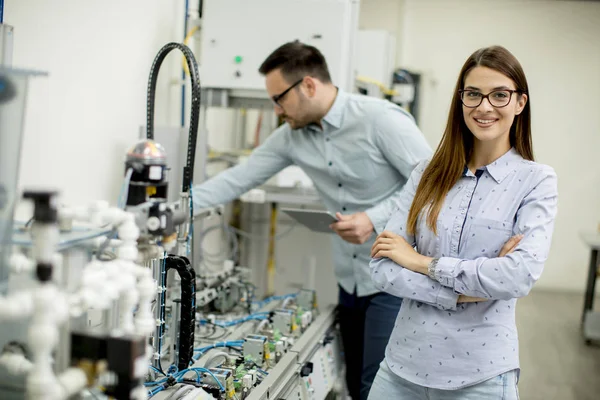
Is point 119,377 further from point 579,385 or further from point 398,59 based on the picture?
point 398,59

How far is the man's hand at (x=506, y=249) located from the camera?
4.74 feet

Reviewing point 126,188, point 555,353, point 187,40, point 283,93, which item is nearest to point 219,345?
point 283,93

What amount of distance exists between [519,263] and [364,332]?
1.08 m

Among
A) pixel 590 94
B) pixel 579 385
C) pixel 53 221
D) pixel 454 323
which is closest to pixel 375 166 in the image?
pixel 454 323

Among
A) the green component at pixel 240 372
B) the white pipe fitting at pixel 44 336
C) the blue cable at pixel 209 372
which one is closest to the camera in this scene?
the white pipe fitting at pixel 44 336

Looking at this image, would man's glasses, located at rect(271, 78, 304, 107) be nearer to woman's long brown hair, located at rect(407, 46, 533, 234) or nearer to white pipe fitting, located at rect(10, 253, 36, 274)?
woman's long brown hair, located at rect(407, 46, 533, 234)

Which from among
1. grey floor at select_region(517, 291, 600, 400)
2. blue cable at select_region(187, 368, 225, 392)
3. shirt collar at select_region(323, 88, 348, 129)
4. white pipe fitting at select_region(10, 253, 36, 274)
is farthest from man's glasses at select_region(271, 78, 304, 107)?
grey floor at select_region(517, 291, 600, 400)

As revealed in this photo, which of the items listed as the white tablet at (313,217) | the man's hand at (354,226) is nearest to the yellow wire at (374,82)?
the white tablet at (313,217)

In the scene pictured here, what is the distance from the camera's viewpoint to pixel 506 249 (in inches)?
57.6

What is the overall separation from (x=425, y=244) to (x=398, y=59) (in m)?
5.09

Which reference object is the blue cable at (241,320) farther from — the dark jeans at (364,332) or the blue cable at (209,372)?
the blue cable at (209,372)

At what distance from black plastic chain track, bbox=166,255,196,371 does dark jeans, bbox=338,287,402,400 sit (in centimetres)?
82

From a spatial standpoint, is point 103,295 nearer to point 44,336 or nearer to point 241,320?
point 44,336

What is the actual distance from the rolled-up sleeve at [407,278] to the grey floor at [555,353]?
2524 millimetres
